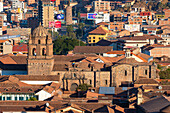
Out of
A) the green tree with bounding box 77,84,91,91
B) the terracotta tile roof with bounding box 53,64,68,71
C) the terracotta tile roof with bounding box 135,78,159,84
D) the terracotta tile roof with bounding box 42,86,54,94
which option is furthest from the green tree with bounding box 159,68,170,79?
the terracotta tile roof with bounding box 42,86,54,94

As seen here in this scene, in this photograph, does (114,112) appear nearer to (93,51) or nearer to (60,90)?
(60,90)

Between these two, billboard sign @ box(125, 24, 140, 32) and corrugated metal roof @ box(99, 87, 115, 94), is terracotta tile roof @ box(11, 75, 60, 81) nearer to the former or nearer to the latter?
corrugated metal roof @ box(99, 87, 115, 94)

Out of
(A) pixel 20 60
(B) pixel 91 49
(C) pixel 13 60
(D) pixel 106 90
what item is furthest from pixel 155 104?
(B) pixel 91 49

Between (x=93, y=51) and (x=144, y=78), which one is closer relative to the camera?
(x=144, y=78)

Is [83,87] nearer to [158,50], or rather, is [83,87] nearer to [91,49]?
[91,49]

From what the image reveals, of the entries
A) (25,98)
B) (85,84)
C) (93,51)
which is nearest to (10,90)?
(25,98)

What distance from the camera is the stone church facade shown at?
318ft

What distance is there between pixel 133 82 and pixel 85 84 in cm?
628

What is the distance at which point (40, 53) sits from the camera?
9744 centimetres

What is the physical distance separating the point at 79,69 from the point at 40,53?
5665 millimetres

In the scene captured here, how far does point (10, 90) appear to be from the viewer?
86.6 meters

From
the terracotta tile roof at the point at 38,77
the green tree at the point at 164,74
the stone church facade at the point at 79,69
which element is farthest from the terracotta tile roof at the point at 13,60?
the green tree at the point at 164,74

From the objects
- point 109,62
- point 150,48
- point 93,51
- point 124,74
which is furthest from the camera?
point 150,48

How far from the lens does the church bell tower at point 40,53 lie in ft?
319
